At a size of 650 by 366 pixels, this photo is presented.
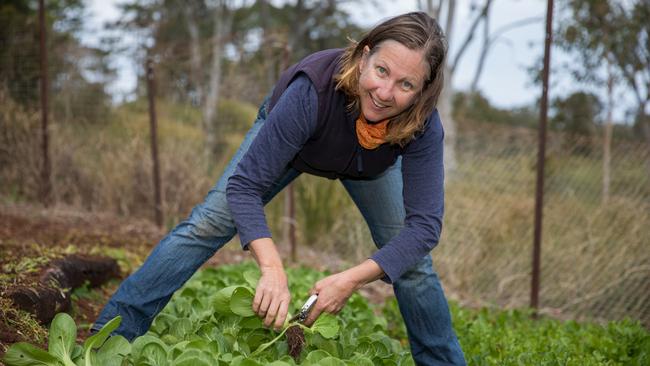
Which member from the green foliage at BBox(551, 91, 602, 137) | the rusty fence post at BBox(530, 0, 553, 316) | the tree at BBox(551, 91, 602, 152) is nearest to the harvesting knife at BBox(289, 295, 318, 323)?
the rusty fence post at BBox(530, 0, 553, 316)

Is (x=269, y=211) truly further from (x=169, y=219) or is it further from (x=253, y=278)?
(x=253, y=278)

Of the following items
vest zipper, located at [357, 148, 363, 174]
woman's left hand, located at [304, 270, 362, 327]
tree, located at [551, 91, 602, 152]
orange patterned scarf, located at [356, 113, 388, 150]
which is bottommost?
woman's left hand, located at [304, 270, 362, 327]

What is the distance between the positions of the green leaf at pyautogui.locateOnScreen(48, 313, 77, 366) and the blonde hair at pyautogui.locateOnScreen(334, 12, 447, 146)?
44.7 inches

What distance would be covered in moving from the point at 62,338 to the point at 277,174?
83cm

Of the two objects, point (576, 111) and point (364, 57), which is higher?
point (576, 111)

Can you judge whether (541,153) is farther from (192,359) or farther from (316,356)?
(192,359)

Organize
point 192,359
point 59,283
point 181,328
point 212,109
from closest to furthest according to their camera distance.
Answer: point 192,359 < point 181,328 < point 59,283 < point 212,109

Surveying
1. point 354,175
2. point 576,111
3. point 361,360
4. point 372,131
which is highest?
point 576,111

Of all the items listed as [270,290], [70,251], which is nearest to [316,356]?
[270,290]

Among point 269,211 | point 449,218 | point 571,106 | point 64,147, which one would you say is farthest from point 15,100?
point 571,106

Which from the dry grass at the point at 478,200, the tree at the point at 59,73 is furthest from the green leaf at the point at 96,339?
the tree at the point at 59,73

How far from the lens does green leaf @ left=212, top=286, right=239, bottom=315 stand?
7.59 ft

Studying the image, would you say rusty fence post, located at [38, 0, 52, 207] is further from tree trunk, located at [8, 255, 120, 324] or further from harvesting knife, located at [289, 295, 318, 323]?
harvesting knife, located at [289, 295, 318, 323]

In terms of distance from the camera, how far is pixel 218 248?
252 cm
